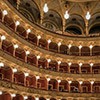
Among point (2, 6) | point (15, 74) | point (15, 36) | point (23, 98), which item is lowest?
point (23, 98)

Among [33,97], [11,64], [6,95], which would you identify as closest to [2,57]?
[11,64]

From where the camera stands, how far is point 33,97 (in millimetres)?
48625

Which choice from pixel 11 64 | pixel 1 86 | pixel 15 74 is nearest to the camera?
pixel 1 86

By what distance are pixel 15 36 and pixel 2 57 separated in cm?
524

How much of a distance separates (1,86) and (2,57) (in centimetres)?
423

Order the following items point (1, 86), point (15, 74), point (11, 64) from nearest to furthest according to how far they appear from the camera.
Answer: point (1, 86)
point (11, 64)
point (15, 74)

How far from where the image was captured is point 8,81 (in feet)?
141

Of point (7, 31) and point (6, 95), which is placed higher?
point (7, 31)

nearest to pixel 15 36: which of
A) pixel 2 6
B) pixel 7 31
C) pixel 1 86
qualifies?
pixel 7 31

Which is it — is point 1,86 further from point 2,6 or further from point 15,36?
point 2,6

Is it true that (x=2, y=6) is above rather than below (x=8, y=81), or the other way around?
above

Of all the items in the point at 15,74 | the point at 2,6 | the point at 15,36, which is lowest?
the point at 15,74

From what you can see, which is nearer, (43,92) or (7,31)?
(7,31)

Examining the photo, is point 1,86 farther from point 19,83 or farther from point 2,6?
point 2,6
